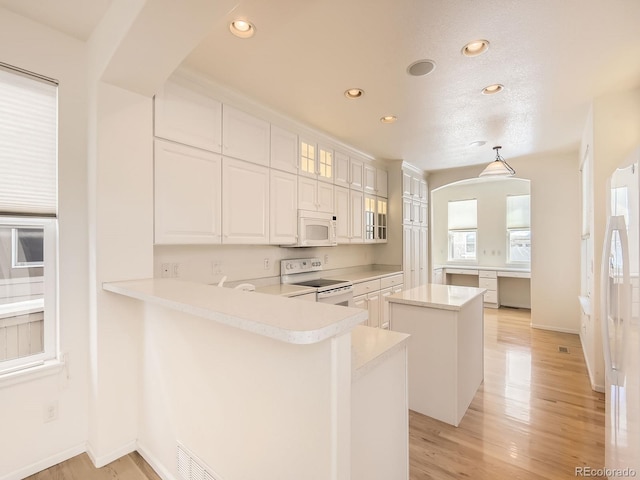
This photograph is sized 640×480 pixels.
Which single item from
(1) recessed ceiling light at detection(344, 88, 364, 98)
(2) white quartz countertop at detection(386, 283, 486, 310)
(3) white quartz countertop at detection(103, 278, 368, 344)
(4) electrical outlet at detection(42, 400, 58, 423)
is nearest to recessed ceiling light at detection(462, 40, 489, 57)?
(1) recessed ceiling light at detection(344, 88, 364, 98)

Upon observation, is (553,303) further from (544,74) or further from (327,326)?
(327,326)

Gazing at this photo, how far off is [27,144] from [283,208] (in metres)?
1.99

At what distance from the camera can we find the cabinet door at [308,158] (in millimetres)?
3482

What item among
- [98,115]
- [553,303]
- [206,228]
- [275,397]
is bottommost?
[553,303]

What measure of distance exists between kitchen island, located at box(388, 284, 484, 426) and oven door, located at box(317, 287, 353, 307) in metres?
0.88

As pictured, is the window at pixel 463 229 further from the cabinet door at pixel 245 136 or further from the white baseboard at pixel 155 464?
the white baseboard at pixel 155 464

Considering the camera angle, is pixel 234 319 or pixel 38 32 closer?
pixel 234 319

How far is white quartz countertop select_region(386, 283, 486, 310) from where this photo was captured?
234 centimetres

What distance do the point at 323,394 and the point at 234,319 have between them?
15.2 inches

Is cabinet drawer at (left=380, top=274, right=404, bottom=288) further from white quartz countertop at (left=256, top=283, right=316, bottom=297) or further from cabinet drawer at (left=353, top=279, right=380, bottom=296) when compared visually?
white quartz countertop at (left=256, top=283, right=316, bottom=297)

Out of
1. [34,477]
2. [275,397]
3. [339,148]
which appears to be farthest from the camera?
[339,148]

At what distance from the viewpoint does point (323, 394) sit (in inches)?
39.1

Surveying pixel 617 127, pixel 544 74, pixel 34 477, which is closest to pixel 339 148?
pixel 544 74

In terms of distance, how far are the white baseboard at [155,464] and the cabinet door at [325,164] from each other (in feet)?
9.88
